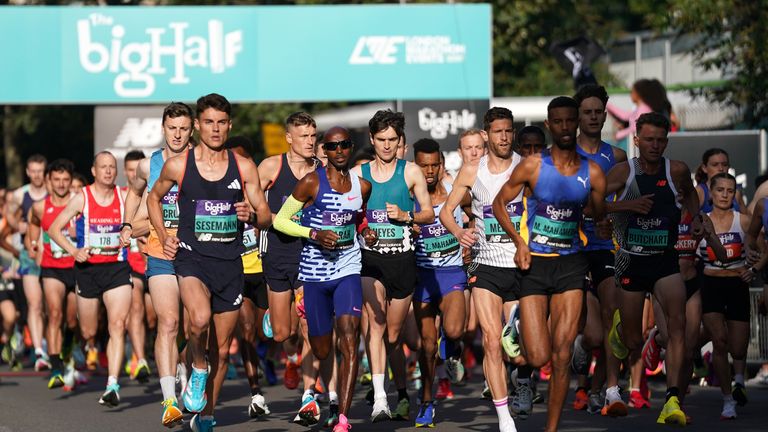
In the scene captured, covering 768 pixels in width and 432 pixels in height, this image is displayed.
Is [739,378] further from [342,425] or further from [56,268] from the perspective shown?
[56,268]

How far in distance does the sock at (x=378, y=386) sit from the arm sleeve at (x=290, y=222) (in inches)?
58.8

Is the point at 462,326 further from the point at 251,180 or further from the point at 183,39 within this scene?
the point at 183,39

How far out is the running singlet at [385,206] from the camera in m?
12.4

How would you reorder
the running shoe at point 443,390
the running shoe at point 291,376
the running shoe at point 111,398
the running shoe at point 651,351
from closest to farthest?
the running shoe at point 651,351
the running shoe at point 111,398
the running shoe at point 291,376
the running shoe at point 443,390

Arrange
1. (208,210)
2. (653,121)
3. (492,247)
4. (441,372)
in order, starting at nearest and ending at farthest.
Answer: (208,210), (492,247), (653,121), (441,372)

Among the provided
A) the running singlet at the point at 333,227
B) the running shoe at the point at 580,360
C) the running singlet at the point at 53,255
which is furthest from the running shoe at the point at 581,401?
the running singlet at the point at 53,255

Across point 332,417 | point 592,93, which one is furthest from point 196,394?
point 592,93

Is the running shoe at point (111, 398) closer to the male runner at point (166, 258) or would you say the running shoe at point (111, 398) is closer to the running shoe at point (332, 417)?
the male runner at point (166, 258)

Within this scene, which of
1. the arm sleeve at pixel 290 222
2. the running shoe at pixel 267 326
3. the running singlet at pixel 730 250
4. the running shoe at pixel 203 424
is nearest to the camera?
the running shoe at pixel 203 424

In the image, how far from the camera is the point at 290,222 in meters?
11.6

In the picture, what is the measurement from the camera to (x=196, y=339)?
1107cm

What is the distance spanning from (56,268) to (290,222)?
6.65m

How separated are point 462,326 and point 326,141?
89.8 inches

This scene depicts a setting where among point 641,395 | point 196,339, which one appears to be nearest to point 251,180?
point 196,339
